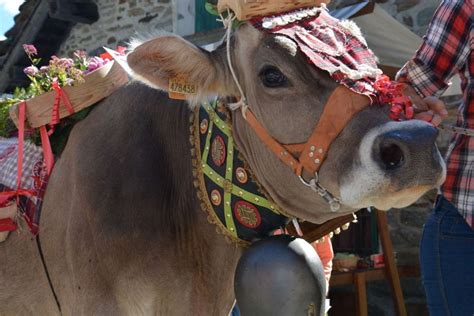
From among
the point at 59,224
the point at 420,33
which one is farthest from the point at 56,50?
the point at 59,224

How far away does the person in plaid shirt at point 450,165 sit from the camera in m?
2.27

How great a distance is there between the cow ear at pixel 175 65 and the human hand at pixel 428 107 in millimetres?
703

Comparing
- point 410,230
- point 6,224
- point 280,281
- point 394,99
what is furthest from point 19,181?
point 410,230

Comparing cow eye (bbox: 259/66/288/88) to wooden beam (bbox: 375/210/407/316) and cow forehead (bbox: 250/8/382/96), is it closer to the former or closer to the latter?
cow forehead (bbox: 250/8/382/96)

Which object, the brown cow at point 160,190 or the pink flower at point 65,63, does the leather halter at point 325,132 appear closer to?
the brown cow at point 160,190

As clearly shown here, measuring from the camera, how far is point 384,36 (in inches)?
217

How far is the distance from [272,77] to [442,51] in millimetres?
601

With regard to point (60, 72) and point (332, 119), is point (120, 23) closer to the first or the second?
point (60, 72)

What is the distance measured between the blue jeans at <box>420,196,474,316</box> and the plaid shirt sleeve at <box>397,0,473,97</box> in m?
0.42

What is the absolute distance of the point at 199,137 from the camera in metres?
2.74

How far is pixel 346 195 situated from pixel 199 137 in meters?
0.85

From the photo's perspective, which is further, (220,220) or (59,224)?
(59,224)

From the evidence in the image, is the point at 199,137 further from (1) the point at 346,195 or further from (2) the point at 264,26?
(1) the point at 346,195

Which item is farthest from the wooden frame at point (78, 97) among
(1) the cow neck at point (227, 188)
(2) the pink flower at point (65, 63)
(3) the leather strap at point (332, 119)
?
(3) the leather strap at point (332, 119)
